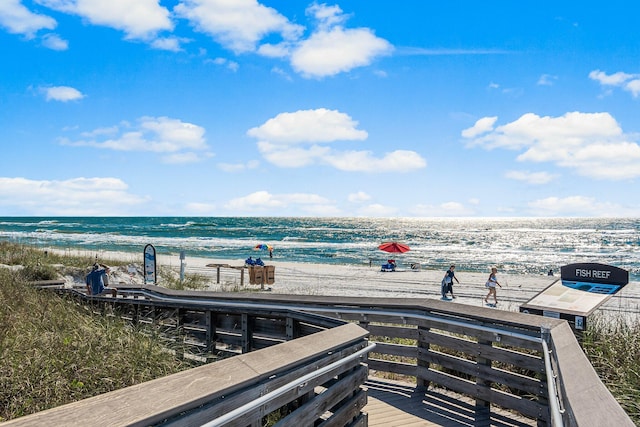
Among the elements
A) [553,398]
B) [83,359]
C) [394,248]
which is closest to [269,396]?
[553,398]

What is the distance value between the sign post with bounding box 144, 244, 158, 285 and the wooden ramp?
14.0m

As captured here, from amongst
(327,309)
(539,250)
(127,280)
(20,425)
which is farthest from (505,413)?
(539,250)

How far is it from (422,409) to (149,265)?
15.1 m

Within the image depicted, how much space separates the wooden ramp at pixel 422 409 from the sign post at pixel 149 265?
14.0 meters

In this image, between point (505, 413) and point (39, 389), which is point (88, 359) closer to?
point (39, 389)

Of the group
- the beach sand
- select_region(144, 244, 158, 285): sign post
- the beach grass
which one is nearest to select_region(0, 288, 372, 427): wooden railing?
the beach grass

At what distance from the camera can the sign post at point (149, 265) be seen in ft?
60.8

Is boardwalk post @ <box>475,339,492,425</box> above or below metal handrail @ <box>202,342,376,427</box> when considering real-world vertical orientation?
below

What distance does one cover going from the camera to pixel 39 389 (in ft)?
13.0

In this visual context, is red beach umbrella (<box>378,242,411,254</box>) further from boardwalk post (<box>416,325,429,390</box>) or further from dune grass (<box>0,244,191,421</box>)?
dune grass (<box>0,244,191,421</box>)

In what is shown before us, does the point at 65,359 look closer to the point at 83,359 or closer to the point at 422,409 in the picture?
the point at 83,359

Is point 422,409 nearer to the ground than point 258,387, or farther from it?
nearer to the ground

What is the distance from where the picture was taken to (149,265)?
18719 mm

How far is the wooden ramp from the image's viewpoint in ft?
16.8
